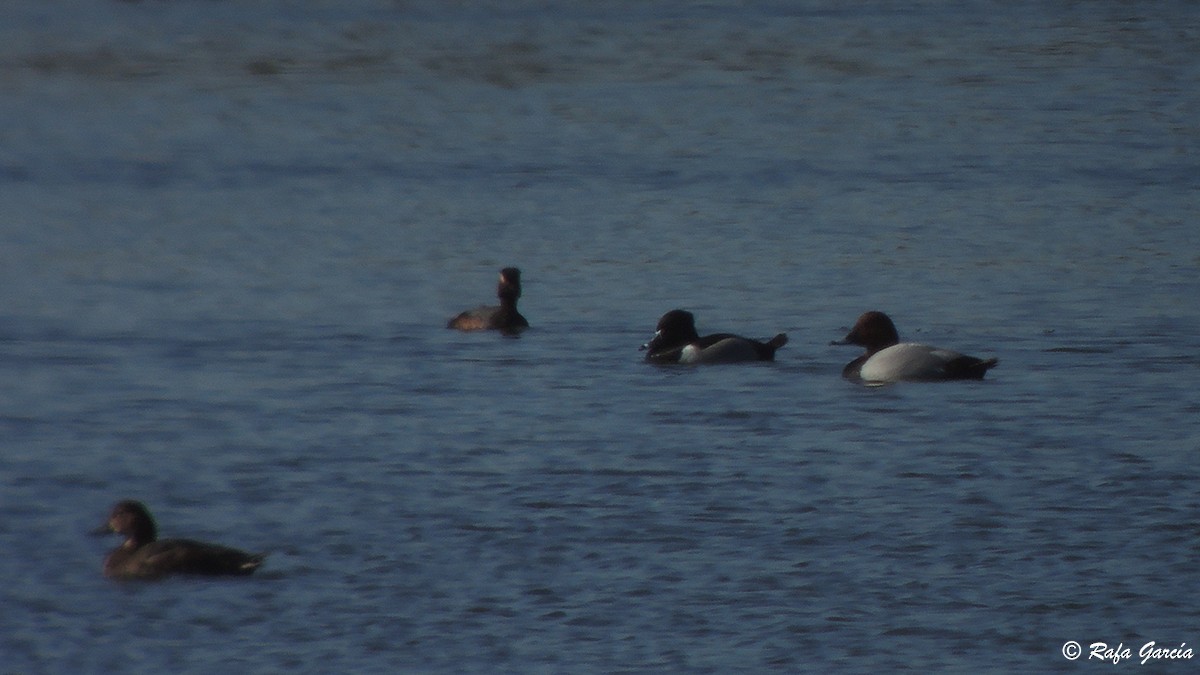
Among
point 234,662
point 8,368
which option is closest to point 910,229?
point 8,368

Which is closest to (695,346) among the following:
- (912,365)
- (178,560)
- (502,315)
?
(912,365)

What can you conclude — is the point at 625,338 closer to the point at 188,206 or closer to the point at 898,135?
the point at 188,206

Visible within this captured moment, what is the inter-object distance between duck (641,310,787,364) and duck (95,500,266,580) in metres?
5.51

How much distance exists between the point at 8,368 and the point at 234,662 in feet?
22.6

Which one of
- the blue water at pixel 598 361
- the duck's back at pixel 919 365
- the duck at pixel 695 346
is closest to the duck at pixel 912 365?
the duck's back at pixel 919 365

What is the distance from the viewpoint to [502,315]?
1625cm

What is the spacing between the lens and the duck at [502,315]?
16219 millimetres

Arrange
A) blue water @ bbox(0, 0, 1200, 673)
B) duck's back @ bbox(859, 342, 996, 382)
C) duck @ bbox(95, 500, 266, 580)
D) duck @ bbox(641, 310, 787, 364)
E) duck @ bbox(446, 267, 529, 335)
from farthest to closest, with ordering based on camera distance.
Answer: duck @ bbox(446, 267, 529, 335), duck @ bbox(641, 310, 787, 364), duck's back @ bbox(859, 342, 996, 382), duck @ bbox(95, 500, 266, 580), blue water @ bbox(0, 0, 1200, 673)

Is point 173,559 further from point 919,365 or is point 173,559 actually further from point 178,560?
point 919,365

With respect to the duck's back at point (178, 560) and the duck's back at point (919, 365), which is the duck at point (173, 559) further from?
the duck's back at point (919, 365)

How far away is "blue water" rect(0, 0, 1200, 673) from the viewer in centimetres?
937

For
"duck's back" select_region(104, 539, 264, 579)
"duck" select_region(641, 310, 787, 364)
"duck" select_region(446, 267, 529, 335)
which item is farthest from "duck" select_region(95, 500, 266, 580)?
"duck" select_region(446, 267, 529, 335)

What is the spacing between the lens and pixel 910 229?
20.2 metres

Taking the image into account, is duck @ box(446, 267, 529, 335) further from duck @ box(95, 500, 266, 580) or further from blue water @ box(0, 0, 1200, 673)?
duck @ box(95, 500, 266, 580)
